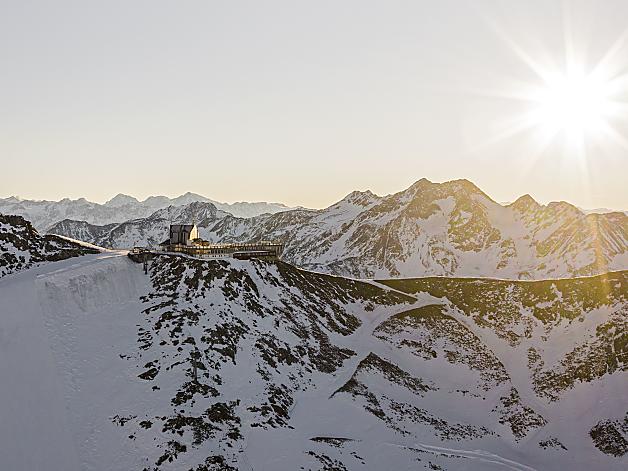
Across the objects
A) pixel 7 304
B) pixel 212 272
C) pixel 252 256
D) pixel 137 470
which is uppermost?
pixel 252 256

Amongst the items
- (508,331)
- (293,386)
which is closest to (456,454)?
(293,386)

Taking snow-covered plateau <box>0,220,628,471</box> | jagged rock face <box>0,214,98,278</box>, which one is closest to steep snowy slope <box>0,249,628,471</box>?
snow-covered plateau <box>0,220,628,471</box>

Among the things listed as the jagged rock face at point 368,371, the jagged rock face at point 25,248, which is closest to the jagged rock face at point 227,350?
the jagged rock face at point 368,371

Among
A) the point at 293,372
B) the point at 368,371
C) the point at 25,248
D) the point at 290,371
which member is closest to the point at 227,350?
the point at 290,371

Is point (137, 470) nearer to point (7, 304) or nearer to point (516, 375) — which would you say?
point (7, 304)

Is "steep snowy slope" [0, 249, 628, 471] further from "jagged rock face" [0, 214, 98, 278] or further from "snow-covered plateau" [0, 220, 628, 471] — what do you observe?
"jagged rock face" [0, 214, 98, 278]
